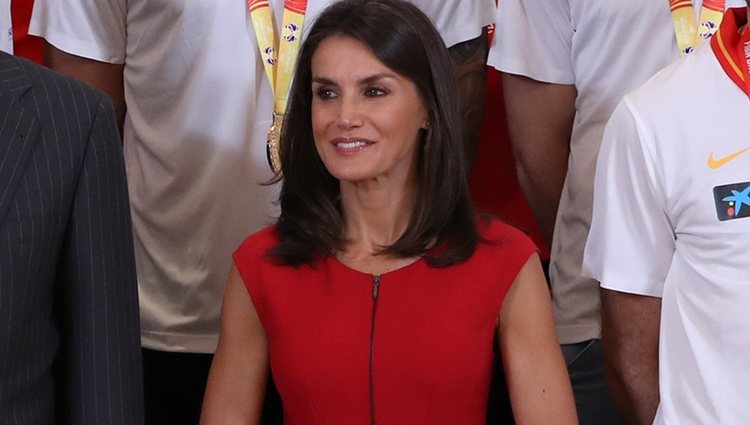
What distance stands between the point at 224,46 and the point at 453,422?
96 cm

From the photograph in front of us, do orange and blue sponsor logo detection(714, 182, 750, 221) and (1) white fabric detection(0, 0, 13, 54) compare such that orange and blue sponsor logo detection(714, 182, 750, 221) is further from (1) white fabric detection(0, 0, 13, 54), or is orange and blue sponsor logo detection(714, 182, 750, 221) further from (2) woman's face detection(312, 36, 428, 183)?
(1) white fabric detection(0, 0, 13, 54)

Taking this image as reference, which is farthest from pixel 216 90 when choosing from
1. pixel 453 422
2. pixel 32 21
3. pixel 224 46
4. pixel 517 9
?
pixel 453 422

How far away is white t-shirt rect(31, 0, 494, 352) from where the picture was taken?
3.04m

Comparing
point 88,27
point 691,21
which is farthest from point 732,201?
point 88,27

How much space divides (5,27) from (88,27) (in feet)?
1.10

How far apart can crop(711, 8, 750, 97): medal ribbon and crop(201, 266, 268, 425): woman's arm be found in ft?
2.92

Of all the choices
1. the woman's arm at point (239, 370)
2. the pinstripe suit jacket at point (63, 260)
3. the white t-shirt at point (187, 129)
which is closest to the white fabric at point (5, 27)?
the white t-shirt at point (187, 129)

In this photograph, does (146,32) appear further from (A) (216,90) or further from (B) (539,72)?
(B) (539,72)

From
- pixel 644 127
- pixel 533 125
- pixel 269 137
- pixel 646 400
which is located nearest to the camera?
pixel 644 127

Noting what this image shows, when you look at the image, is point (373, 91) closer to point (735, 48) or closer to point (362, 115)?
point (362, 115)

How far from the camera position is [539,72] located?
3168 mm

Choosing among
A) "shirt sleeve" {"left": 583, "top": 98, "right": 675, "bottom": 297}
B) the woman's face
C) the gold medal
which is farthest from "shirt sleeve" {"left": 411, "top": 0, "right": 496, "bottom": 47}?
"shirt sleeve" {"left": 583, "top": 98, "right": 675, "bottom": 297}

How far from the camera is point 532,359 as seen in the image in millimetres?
2504

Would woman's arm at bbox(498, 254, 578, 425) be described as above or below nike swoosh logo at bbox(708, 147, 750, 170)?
below
